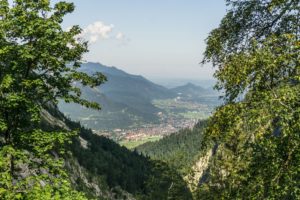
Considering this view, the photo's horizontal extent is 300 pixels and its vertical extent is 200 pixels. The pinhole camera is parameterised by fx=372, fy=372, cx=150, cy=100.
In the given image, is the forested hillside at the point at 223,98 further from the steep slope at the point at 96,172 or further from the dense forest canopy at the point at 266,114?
the steep slope at the point at 96,172

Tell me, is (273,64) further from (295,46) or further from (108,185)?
(108,185)

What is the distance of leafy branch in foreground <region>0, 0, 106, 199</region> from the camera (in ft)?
59.5

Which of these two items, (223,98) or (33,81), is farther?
(33,81)

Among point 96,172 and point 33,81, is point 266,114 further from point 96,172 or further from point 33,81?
point 96,172

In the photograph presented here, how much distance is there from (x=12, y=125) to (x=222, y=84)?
12.3 meters

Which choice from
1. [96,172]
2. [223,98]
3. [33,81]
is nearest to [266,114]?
[223,98]

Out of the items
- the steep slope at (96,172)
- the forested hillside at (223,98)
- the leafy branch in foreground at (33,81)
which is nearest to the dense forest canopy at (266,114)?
the forested hillside at (223,98)

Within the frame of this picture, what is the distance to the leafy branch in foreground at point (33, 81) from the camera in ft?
59.5

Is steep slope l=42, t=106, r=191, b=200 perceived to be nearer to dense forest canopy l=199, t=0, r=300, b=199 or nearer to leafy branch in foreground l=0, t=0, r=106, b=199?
leafy branch in foreground l=0, t=0, r=106, b=199

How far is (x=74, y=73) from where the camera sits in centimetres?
2086

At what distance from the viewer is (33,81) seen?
60.8 ft

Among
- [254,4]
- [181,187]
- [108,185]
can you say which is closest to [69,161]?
[108,185]

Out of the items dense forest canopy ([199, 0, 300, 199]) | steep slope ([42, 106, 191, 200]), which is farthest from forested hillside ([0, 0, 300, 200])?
steep slope ([42, 106, 191, 200])

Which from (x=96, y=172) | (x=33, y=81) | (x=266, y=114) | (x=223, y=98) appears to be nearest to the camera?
(x=266, y=114)
